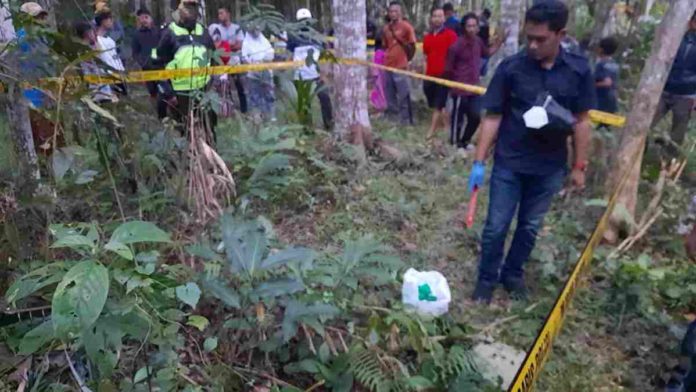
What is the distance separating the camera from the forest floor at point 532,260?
302 cm

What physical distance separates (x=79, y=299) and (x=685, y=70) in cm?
604

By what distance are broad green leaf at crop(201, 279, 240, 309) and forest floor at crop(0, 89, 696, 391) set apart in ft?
3.44

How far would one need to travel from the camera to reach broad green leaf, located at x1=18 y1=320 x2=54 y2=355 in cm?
Result: 163

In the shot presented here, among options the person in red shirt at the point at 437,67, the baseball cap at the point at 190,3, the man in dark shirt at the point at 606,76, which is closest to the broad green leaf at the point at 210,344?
the baseball cap at the point at 190,3

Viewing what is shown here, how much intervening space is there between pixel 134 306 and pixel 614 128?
538 centimetres

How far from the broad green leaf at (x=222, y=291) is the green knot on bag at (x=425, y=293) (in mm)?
1250

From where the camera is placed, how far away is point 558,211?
4848mm

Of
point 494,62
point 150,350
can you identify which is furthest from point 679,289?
point 494,62

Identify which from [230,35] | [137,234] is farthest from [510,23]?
[137,234]

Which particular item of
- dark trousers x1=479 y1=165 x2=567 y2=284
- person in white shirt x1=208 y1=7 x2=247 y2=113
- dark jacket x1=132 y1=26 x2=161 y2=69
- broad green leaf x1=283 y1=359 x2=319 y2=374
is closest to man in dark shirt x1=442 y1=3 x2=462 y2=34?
person in white shirt x1=208 y1=7 x2=247 y2=113

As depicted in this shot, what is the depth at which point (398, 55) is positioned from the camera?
8102 mm

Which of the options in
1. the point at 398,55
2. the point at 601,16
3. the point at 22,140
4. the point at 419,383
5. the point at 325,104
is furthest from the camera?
the point at 601,16

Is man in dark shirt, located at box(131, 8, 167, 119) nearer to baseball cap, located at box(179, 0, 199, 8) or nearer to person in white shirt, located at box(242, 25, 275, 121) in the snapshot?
baseball cap, located at box(179, 0, 199, 8)

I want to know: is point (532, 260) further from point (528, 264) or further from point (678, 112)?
point (678, 112)
